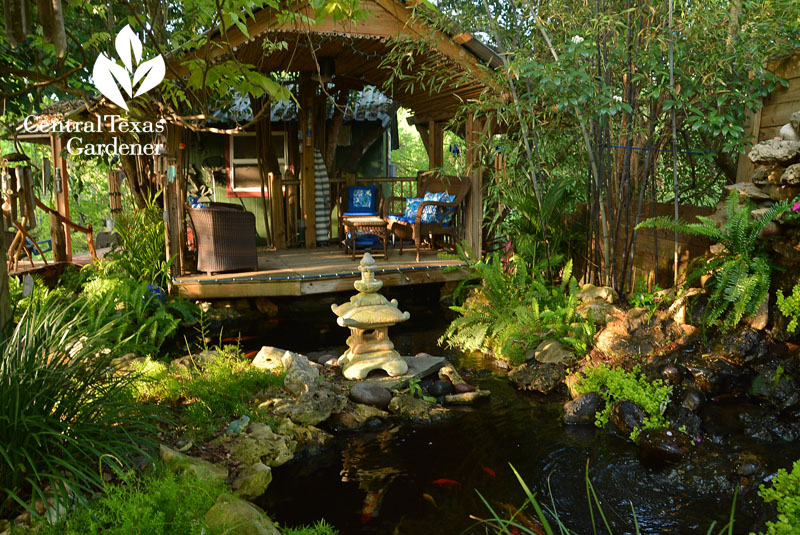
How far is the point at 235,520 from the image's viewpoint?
270 cm

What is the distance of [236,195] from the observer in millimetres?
10727

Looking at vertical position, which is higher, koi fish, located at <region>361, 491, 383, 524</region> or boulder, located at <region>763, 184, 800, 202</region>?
boulder, located at <region>763, 184, 800, 202</region>

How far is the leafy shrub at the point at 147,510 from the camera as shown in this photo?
2.46 m

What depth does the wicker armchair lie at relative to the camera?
7.09 m

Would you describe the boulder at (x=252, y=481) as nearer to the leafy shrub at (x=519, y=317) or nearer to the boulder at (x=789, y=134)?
the leafy shrub at (x=519, y=317)

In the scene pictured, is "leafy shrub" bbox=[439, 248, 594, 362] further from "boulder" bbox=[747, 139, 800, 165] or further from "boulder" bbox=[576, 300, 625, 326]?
"boulder" bbox=[747, 139, 800, 165]

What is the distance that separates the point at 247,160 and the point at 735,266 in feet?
26.6

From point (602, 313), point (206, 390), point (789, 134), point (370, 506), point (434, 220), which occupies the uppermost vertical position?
point (789, 134)

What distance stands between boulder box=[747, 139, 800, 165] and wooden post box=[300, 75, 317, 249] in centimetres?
600

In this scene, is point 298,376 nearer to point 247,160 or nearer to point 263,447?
point 263,447

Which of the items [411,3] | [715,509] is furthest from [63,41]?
[411,3]

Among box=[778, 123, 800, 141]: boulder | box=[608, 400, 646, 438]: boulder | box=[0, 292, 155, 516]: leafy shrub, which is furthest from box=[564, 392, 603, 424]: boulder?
box=[0, 292, 155, 516]: leafy shrub

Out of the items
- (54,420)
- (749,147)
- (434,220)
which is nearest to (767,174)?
(749,147)

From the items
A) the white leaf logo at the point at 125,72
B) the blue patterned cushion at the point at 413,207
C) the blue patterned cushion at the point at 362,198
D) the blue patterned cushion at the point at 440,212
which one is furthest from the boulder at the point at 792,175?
the blue patterned cushion at the point at 362,198
